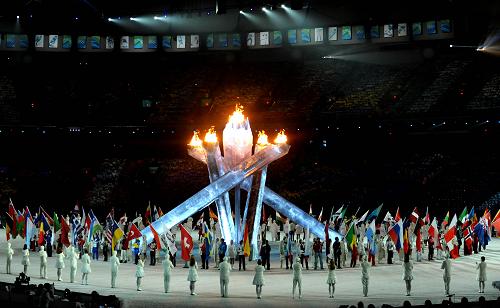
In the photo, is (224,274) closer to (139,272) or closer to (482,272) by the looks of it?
(139,272)

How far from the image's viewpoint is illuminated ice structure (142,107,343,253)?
31500mm

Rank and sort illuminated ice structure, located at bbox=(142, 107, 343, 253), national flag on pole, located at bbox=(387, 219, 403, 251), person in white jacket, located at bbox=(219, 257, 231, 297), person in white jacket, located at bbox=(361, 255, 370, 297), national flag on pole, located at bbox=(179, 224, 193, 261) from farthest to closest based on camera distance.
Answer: illuminated ice structure, located at bbox=(142, 107, 343, 253) < national flag on pole, located at bbox=(387, 219, 403, 251) < national flag on pole, located at bbox=(179, 224, 193, 261) < person in white jacket, located at bbox=(219, 257, 231, 297) < person in white jacket, located at bbox=(361, 255, 370, 297)

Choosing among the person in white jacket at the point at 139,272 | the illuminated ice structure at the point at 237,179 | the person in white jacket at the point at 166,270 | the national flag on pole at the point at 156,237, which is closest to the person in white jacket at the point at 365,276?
the person in white jacket at the point at 166,270

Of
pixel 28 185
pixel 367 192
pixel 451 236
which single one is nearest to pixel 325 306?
pixel 451 236

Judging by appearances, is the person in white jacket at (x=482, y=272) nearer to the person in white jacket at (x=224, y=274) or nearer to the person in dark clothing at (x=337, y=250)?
the person in dark clothing at (x=337, y=250)

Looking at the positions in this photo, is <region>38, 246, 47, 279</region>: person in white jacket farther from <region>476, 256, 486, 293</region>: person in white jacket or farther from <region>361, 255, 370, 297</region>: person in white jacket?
<region>476, 256, 486, 293</region>: person in white jacket

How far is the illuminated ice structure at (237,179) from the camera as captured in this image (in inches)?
1240

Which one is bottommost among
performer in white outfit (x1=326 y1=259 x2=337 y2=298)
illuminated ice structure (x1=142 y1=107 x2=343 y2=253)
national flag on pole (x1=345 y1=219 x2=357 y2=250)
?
performer in white outfit (x1=326 y1=259 x2=337 y2=298)

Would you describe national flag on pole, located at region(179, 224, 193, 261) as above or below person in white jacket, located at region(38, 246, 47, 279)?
above

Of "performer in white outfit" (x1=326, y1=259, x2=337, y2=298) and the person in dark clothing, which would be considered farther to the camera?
the person in dark clothing

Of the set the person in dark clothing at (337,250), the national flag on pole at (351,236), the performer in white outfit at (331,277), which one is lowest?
the performer in white outfit at (331,277)

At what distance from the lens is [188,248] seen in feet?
90.7

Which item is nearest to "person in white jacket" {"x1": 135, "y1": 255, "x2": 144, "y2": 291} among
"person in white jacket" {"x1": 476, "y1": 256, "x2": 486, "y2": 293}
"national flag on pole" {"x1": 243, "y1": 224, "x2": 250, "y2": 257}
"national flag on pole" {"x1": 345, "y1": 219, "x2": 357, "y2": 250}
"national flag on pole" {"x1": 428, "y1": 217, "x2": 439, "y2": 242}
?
"national flag on pole" {"x1": 243, "y1": 224, "x2": 250, "y2": 257}

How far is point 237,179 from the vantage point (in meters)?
31.8
